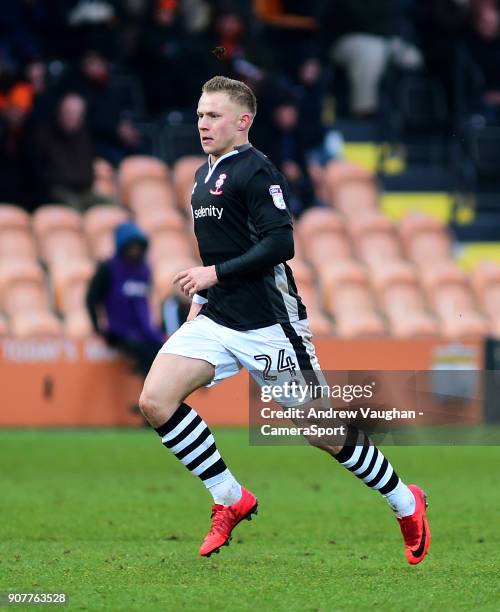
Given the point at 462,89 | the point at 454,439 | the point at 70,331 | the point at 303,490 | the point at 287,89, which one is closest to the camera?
the point at 303,490

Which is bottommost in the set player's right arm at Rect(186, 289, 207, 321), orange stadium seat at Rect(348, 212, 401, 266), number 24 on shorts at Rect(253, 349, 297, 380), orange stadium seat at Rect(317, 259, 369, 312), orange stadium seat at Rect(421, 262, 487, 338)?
orange stadium seat at Rect(421, 262, 487, 338)

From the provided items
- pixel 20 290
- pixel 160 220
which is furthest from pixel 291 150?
pixel 20 290

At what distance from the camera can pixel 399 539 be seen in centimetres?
848

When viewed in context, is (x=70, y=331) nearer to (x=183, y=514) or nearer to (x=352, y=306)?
(x=352, y=306)

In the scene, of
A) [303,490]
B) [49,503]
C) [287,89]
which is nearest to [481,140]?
[287,89]

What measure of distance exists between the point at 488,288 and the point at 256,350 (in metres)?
9.78

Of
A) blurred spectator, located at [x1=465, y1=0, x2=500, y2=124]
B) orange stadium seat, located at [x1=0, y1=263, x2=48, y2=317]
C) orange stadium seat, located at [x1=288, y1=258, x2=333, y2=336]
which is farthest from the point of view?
blurred spectator, located at [x1=465, y1=0, x2=500, y2=124]

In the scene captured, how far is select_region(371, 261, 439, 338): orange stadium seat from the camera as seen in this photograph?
633 inches

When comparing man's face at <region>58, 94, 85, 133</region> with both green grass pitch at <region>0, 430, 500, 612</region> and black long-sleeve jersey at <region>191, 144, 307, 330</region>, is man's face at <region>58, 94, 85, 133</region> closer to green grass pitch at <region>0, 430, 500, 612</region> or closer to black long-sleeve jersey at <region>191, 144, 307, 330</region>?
green grass pitch at <region>0, 430, 500, 612</region>

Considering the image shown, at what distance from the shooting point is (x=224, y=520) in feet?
24.4

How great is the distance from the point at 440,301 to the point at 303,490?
601 centimetres

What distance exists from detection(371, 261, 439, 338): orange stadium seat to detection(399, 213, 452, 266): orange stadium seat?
0.85m

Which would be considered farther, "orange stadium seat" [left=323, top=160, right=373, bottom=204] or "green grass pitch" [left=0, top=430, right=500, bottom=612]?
"orange stadium seat" [left=323, top=160, right=373, bottom=204]

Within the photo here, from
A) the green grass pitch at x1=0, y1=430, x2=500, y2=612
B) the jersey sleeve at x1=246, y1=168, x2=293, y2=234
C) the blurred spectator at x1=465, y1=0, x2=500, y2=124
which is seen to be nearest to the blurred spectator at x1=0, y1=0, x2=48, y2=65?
the green grass pitch at x1=0, y1=430, x2=500, y2=612
